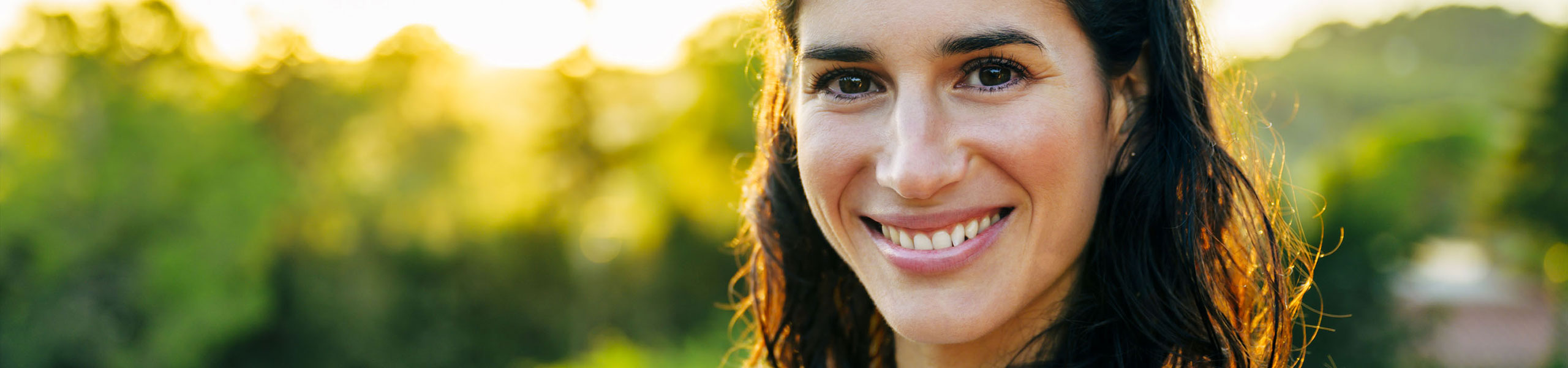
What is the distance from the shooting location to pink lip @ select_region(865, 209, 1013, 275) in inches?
62.4

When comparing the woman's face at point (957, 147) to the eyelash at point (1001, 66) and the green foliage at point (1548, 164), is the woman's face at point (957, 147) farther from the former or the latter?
the green foliage at point (1548, 164)

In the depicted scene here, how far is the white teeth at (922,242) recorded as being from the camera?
1.62 metres

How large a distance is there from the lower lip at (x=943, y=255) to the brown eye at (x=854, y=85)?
28 cm

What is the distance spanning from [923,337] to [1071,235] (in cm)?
31

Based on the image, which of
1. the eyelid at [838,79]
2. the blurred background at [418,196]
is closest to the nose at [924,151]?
the eyelid at [838,79]

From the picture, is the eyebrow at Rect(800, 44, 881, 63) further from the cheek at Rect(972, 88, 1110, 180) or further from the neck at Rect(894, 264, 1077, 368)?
the neck at Rect(894, 264, 1077, 368)

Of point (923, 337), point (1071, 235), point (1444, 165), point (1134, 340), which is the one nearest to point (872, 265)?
point (923, 337)

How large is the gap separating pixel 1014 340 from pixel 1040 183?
39 centimetres

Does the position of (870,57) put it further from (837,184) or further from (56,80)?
(56,80)

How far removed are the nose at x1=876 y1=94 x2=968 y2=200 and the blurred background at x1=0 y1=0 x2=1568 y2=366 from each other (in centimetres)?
1113

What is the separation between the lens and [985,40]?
149cm

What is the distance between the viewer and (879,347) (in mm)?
2238

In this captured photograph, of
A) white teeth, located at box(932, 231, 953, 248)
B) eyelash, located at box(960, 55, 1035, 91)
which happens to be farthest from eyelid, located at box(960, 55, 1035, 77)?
white teeth, located at box(932, 231, 953, 248)

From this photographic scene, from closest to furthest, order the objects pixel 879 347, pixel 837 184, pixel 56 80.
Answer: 1. pixel 837 184
2. pixel 879 347
3. pixel 56 80
